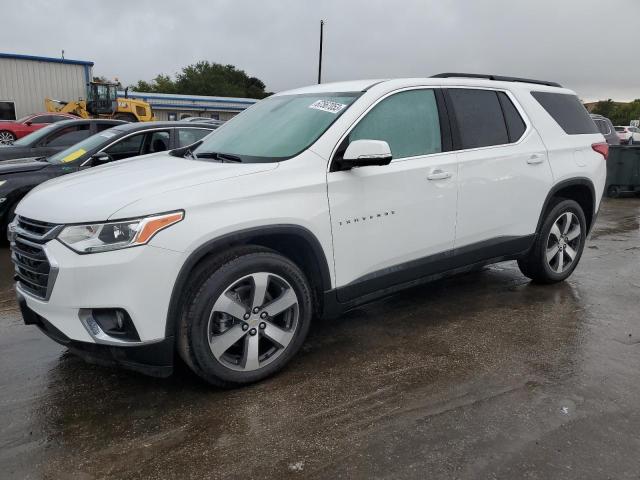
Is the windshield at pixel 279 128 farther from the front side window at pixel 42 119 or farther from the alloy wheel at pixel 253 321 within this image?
the front side window at pixel 42 119

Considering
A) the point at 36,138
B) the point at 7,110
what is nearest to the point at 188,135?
the point at 36,138

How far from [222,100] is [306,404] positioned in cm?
4124

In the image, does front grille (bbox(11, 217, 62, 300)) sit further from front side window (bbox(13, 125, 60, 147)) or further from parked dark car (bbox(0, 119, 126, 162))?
front side window (bbox(13, 125, 60, 147))

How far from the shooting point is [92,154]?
6969 millimetres

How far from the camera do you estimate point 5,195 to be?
6.34 metres

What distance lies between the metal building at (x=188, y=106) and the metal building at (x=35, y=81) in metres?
7.93

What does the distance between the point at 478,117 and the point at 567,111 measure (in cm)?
129

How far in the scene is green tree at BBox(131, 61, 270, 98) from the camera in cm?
6794

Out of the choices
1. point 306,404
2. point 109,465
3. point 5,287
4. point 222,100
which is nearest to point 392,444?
point 306,404

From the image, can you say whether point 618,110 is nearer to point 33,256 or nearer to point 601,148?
point 601,148

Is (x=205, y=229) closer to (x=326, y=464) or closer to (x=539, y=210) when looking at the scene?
(x=326, y=464)

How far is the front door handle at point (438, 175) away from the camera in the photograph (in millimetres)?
3667

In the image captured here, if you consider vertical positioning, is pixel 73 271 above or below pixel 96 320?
above

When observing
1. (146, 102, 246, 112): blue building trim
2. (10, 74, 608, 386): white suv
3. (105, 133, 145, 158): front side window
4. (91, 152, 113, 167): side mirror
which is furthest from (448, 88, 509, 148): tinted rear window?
(146, 102, 246, 112): blue building trim
